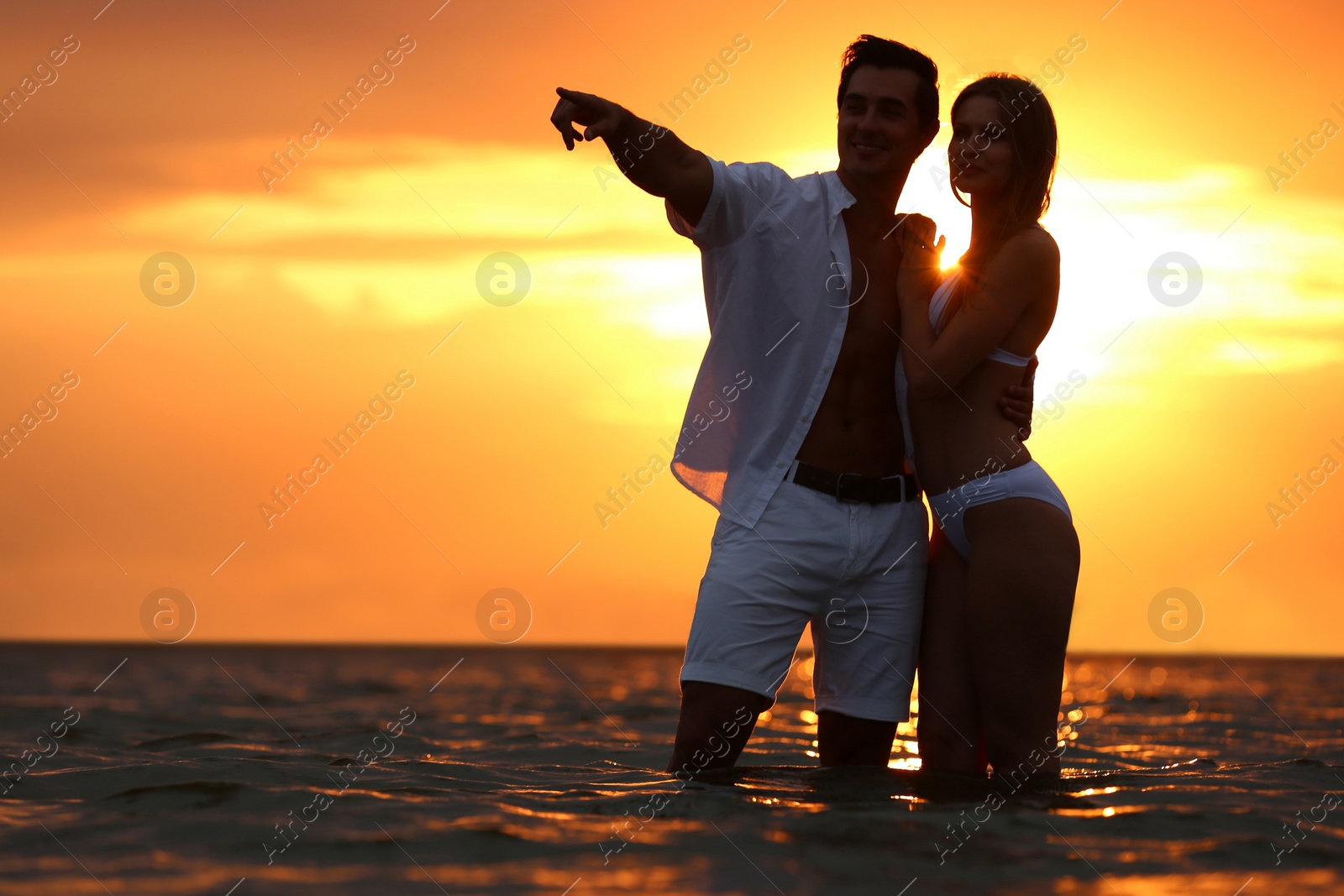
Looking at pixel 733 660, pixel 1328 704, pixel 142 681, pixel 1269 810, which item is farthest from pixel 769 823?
pixel 142 681

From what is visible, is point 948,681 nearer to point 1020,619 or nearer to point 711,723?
point 1020,619

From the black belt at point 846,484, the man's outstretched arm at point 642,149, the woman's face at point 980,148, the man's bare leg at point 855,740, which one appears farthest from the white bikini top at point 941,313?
the man's bare leg at point 855,740

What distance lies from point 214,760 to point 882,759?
2.72 m

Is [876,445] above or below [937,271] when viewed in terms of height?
below

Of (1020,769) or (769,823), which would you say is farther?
(1020,769)


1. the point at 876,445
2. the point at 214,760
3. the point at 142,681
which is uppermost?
the point at 876,445

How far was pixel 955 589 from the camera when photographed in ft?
13.8

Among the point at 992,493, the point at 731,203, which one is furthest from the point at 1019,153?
the point at 992,493

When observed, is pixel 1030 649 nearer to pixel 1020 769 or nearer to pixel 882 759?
pixel 1020 769

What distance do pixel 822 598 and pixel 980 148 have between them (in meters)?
1.67

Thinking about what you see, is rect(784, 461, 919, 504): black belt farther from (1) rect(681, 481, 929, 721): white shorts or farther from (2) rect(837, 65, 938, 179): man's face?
(2) rect(837, 65, 938, 179): man's face

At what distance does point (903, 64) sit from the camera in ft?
13.9

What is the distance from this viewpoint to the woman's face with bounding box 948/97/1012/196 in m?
3.96

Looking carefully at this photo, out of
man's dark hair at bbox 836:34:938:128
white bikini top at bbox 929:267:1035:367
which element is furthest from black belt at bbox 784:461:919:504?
man's dark hair at bbox 836:34:938:128
